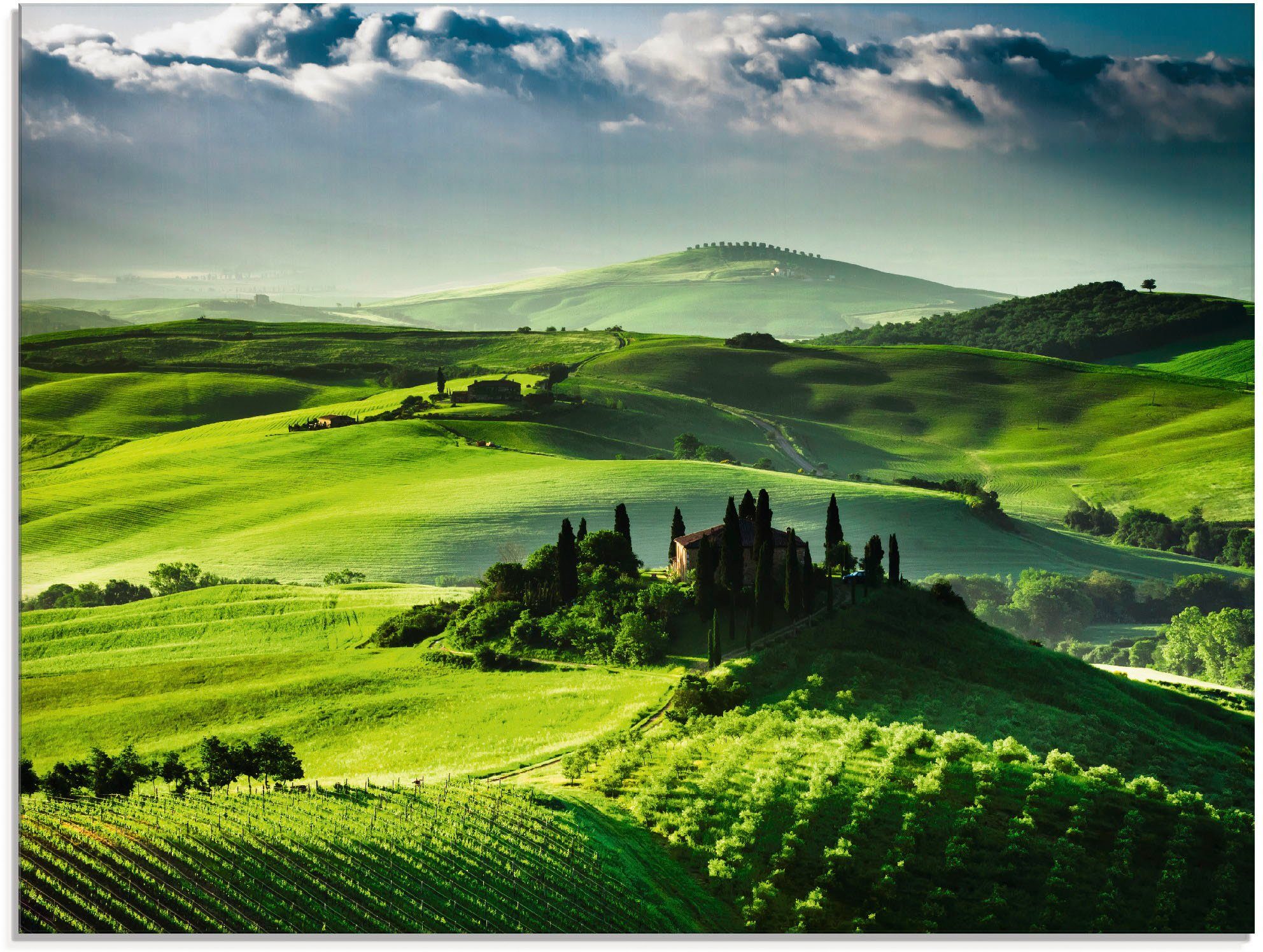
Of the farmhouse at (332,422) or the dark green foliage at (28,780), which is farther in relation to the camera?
the farmhouse at (332,422)

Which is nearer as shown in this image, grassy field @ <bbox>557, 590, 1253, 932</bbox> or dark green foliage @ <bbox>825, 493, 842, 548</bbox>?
grassy field @ <bbox>557, 590, 1253, 932</bbox>

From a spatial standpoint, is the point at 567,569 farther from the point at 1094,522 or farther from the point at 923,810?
the point at 1094,522

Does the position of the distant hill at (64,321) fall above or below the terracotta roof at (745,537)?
above

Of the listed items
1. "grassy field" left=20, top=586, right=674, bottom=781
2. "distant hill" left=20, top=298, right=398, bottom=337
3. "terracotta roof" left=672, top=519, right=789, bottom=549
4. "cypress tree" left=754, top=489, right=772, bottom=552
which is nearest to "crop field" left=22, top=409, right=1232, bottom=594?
"distant hill" left=20, top=298, right=398, bottom=337

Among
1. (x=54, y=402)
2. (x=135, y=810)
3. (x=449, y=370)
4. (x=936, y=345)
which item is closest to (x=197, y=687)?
(x=135, y=810)

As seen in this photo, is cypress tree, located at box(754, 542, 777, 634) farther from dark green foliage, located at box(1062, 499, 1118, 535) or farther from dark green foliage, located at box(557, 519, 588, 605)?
dark green foliage, located at box(1062, 499, 1118, 535)

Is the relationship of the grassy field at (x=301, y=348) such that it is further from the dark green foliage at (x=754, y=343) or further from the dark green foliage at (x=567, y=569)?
the dark green foliage at (x=567, y=569)

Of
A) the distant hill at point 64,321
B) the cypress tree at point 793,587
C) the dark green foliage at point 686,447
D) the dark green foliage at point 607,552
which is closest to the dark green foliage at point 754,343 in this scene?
the dark green foliage at point 686,447

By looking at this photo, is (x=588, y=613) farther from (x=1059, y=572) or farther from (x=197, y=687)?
(x=1059, y=572)
